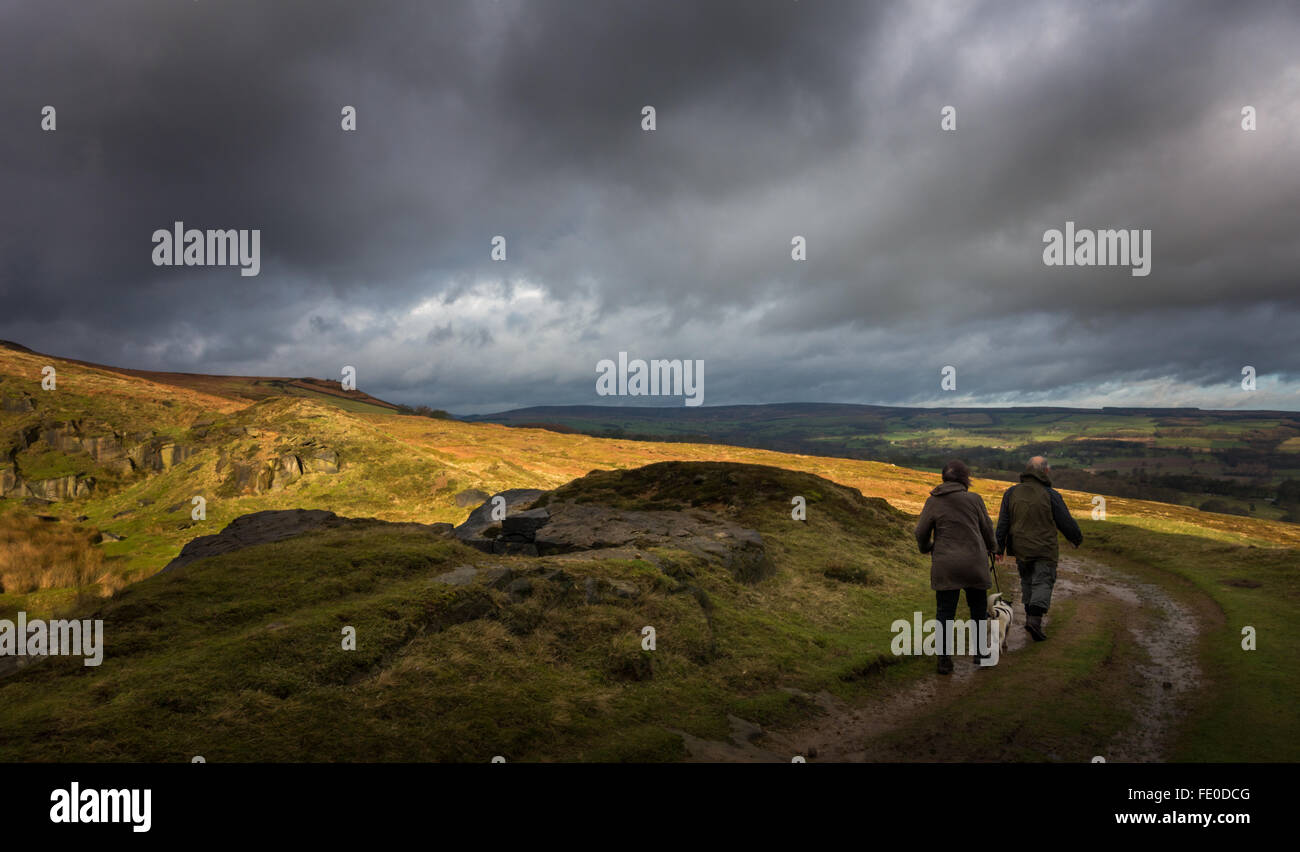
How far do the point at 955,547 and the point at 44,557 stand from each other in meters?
41.3

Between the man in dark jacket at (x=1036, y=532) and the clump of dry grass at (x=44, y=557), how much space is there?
118 ft

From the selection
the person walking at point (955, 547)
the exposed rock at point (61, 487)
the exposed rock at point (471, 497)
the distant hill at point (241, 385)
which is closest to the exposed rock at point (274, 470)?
the exposed rock at point (61, 487)

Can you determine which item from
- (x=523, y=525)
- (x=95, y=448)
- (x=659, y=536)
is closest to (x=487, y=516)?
(x=523, y=525)

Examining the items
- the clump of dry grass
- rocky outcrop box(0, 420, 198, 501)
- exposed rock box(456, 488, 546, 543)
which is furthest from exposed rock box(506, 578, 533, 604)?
rocky outcrop box(0, 420, 198, 501)

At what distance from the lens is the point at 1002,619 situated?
1155cm

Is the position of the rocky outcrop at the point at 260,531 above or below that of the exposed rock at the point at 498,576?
below

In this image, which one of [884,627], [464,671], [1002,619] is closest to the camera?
[464,671]

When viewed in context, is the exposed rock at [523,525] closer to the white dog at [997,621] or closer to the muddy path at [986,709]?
the muddy path at [986,709]

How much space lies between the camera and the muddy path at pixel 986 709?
7.75 metres

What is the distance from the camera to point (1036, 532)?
40.9ft
